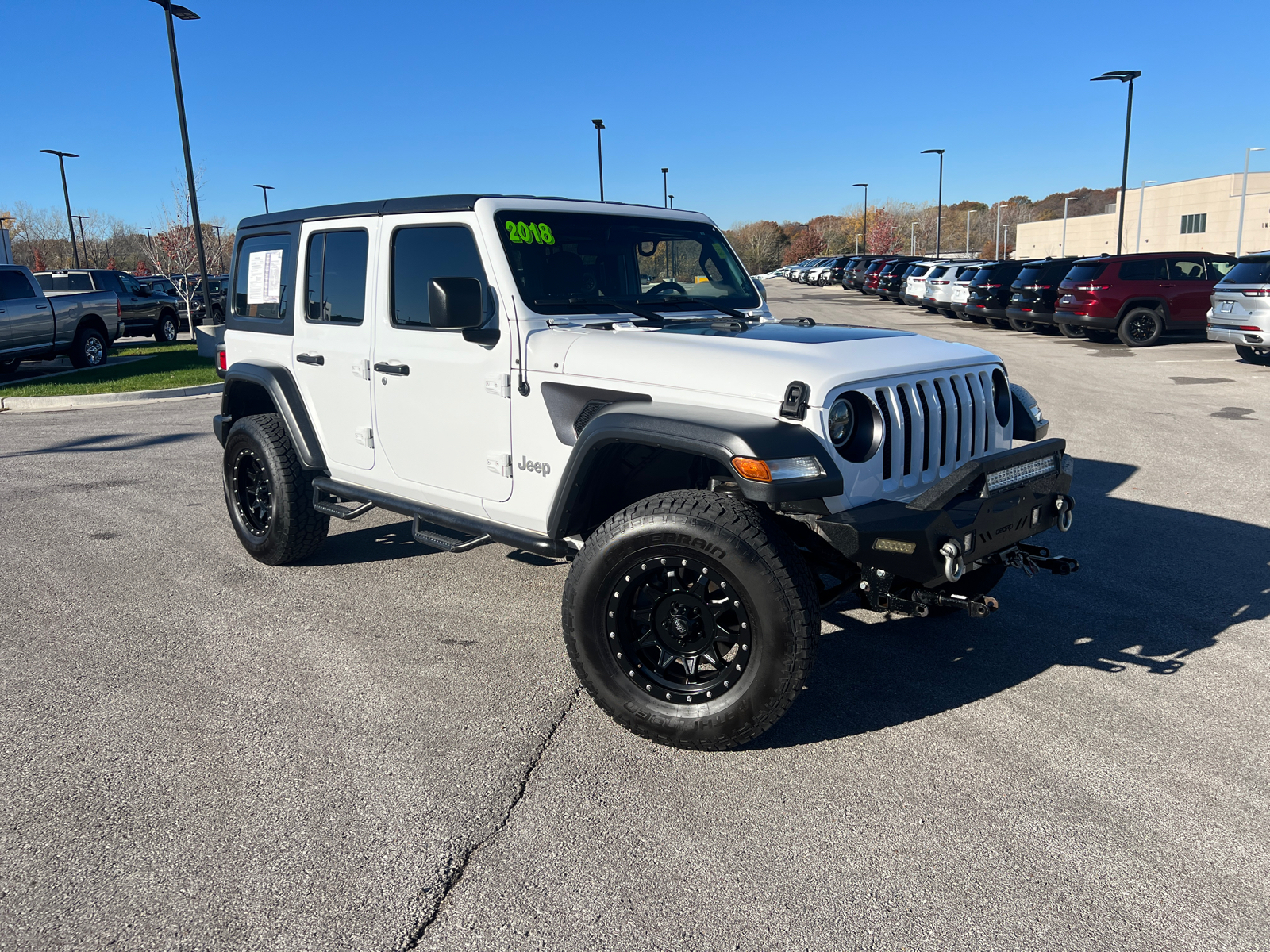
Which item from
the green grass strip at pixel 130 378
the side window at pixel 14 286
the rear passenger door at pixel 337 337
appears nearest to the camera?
the rear passenger door at pixel 337 337

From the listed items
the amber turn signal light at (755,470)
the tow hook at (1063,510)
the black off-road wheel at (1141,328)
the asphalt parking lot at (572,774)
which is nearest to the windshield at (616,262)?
the amber turn signal light at (755,470)

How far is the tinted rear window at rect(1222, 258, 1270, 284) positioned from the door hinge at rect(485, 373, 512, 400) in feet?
43.7

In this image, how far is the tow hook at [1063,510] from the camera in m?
3.85

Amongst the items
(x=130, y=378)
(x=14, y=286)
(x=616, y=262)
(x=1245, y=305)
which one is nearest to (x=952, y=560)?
(x=616, y=262)

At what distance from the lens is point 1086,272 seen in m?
18.5

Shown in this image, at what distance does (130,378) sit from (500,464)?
1379 centimetres

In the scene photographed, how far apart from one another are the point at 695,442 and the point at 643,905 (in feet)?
4.88

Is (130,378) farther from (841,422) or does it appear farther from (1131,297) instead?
(1131,297)

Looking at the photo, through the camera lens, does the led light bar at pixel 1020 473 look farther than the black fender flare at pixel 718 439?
Yes

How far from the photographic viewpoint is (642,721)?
11.7 feet

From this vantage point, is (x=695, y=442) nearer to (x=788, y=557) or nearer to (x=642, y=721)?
(x=788, y=557)

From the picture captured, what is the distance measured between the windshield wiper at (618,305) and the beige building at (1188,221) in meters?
63.7

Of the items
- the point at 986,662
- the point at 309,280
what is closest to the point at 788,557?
the point at 986,662

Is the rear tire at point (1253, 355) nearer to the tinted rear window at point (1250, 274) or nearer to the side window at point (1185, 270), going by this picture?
the tinted rear window at point (1250, 274)
